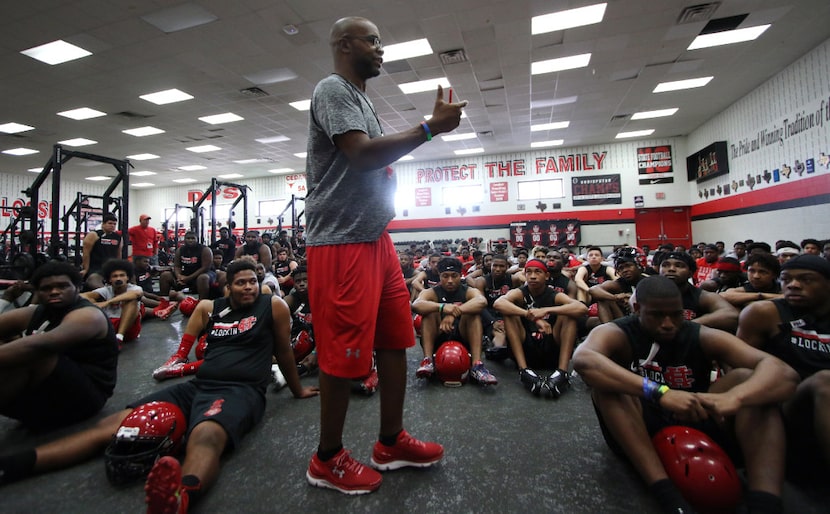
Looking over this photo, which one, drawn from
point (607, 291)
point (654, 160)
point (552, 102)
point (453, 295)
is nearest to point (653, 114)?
point (654, 160)

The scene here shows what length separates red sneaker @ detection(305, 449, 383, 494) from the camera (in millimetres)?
1318

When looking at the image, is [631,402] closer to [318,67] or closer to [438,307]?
[438,307]

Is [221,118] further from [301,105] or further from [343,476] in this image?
[343,476]

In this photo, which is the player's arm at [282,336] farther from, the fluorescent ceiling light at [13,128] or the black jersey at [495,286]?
the fluorescent ceiling light at [13,128]

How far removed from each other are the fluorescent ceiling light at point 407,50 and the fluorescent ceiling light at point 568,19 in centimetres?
166

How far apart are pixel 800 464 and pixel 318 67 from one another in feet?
24.3

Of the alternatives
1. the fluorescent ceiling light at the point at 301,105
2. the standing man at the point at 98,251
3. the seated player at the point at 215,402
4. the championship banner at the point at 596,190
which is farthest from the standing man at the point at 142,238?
the championship banner at the point at 596,190

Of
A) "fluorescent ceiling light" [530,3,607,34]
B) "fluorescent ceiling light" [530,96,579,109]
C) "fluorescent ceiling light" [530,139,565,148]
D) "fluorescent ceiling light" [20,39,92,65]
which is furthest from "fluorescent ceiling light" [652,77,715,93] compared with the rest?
"fluorescent ceiling light" [20,39,92,65]

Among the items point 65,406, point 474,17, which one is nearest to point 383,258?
point 65,406

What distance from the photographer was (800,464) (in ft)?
4.46

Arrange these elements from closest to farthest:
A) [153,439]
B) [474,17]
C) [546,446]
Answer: [153,439], [546,446], [474,17]

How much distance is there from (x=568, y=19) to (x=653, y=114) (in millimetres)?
5696

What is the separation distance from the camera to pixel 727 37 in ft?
19.8

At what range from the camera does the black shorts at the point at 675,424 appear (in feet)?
4.40
